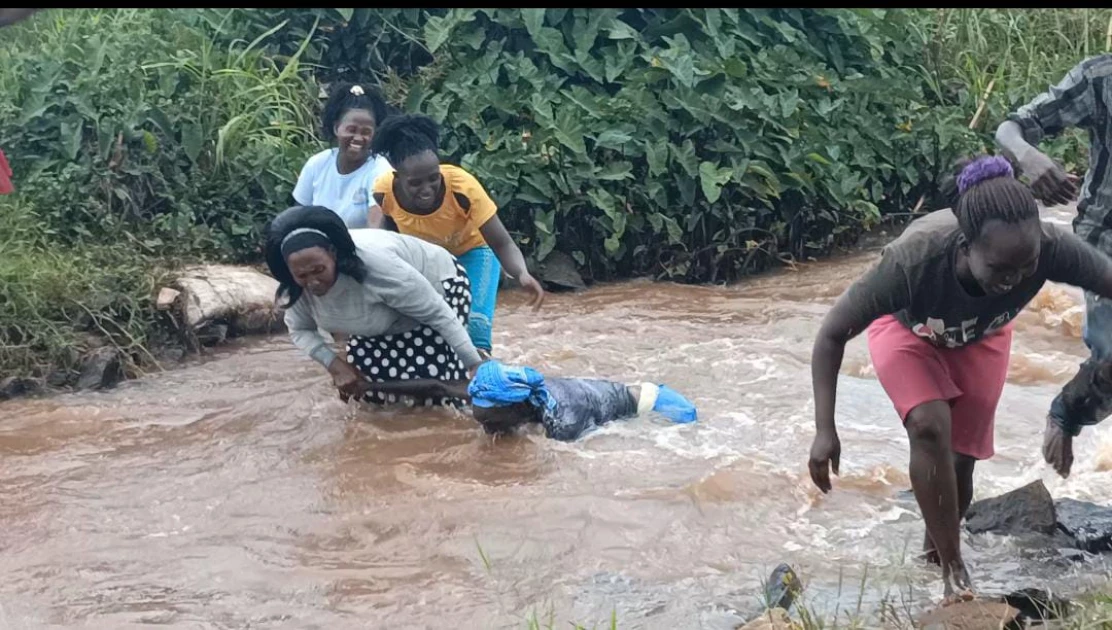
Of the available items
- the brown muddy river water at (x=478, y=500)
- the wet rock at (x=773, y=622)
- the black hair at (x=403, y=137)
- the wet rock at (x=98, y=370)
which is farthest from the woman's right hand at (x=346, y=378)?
the wet rock at (x=773, y=622)

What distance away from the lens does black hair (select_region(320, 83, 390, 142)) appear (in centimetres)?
629

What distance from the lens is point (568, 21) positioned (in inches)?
349

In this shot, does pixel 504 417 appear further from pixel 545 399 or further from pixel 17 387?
pixel 17 387

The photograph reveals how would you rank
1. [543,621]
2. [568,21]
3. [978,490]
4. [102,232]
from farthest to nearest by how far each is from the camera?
[568,21] < [102,232] < [978,490] < [543,621]

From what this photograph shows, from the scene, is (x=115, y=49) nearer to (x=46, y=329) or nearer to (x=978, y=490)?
(x=46, y=329)

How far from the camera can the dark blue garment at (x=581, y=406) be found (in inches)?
215

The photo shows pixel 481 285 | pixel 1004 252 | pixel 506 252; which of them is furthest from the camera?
pixel 481 285

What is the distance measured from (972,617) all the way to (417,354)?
2.97 metres

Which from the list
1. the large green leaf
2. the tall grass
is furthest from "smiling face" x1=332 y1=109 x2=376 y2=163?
the tall grass

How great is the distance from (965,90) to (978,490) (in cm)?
548

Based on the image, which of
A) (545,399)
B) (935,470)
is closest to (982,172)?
(935,470)

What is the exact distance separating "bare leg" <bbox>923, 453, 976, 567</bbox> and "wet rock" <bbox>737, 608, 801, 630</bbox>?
0.55 m

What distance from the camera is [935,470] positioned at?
3404 millimetres

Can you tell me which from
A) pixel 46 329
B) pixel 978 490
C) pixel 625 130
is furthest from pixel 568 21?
pixel 978 490
